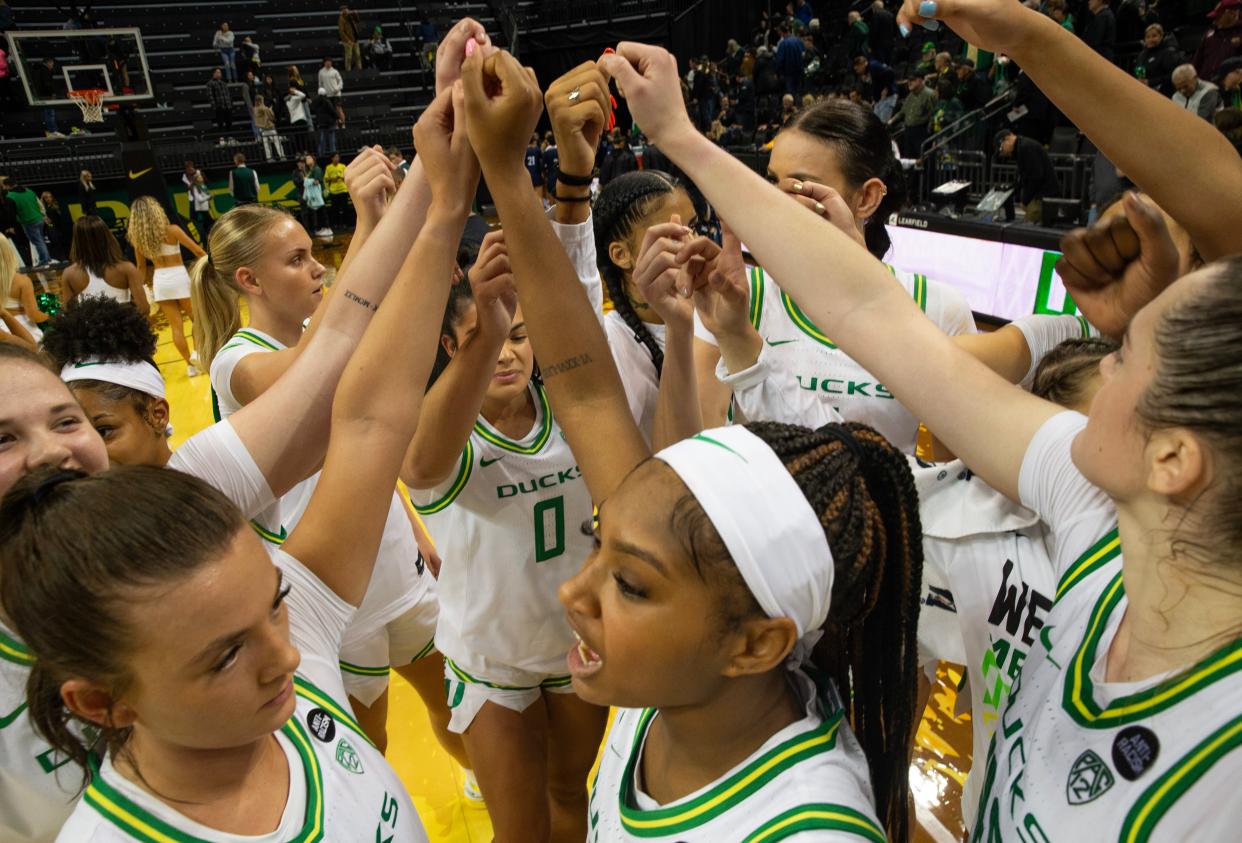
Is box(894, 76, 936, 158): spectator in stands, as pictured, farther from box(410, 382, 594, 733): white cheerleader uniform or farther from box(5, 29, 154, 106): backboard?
box(5, 29, 154, 106): backboard

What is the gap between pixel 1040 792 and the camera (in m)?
1.04

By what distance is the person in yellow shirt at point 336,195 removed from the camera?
1559 cm

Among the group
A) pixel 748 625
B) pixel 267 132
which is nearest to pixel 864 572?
pixel 748 625

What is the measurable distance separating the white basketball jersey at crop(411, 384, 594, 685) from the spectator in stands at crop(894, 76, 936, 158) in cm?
1048

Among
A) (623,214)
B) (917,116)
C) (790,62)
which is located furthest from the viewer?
(790,62)

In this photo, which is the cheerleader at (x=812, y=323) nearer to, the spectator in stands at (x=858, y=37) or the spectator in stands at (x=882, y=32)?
the spectator in stands at (x=882, y=32)

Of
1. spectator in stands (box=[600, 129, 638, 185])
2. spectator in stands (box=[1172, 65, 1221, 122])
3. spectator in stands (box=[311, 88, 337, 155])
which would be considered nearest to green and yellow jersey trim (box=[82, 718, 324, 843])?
spectator in stands (box=[1172, 65, 1221, 122])

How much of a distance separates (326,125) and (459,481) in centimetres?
1746

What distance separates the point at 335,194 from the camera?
15.8 m

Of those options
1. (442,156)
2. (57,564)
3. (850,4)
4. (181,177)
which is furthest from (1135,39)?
(181,177)

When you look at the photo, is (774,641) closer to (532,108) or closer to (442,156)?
(532,108)

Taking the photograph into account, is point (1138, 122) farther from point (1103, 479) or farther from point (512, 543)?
point (512, 543)

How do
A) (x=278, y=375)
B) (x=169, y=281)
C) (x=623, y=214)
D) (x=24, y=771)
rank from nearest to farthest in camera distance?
1. (x=24, y=771)
2. (x=278, y=375)
3. (x=623, y=214)
4. (x=169, y=281)

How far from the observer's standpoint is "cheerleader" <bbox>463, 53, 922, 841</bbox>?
1058 mm
